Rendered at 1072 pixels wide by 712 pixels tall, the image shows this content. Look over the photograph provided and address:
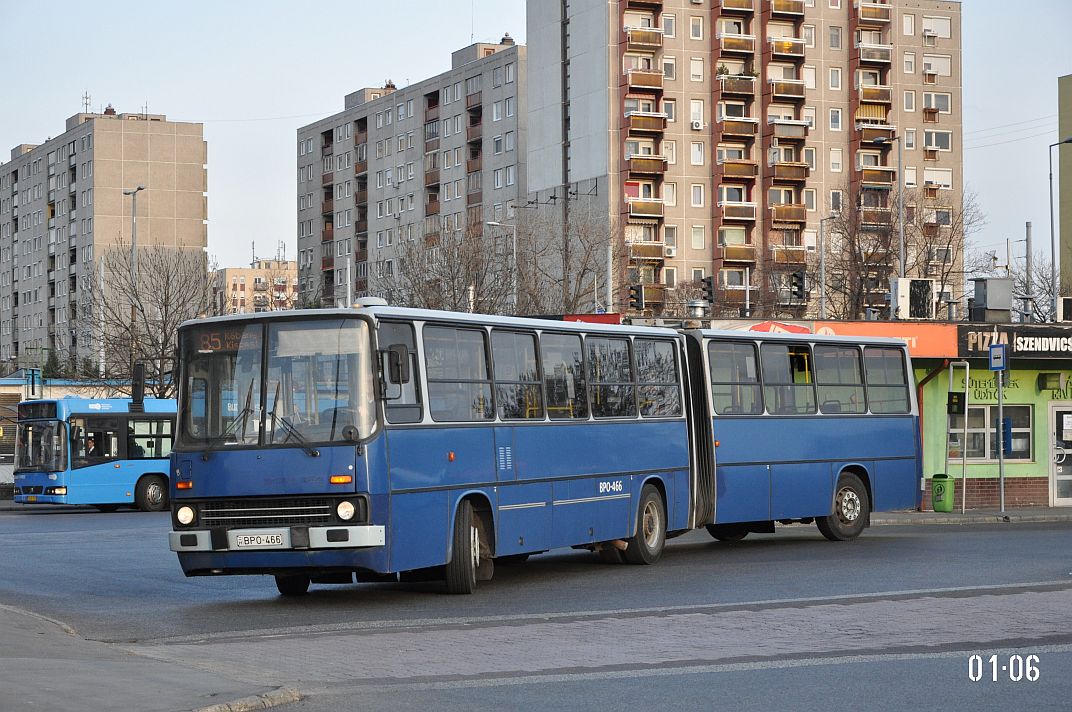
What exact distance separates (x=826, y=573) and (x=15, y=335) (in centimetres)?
13191

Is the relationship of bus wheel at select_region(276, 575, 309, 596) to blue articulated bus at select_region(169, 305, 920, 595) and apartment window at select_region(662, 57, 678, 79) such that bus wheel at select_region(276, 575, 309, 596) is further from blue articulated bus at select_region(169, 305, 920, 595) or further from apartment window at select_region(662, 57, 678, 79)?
apartment window at select_region(662, 57, 678, 79)

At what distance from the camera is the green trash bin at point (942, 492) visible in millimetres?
31828

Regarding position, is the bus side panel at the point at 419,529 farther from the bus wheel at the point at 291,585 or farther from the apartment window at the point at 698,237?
the apartment window at the point at 698,237

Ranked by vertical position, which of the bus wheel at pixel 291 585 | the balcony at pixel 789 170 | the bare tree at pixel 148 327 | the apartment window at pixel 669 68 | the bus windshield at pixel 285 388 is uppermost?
the apartment window at pixel 669 68

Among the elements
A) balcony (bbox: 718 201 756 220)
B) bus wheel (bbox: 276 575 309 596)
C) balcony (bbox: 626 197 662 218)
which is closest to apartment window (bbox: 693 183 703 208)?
balcony (bbox: 718 201 756 220)

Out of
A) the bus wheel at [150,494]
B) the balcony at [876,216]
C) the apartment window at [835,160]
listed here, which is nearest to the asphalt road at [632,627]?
the bus wheel at [150,494]

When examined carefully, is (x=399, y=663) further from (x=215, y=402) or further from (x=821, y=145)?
(x=821, y=145)

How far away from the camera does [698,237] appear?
95.9m

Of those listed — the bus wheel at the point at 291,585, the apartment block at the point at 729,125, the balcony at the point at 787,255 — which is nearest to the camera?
the bus wheel at the point at 291,585

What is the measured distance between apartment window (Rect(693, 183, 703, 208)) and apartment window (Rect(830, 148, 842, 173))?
8.63 metres

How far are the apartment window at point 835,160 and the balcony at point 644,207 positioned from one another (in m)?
12.1

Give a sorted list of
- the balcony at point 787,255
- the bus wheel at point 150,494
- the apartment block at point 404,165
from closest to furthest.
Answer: the bus wheel at point 150,494 → the balcony at point 787,255 → the apartment block at point 404,165

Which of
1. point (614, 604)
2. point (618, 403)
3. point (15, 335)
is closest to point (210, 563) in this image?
point (614, 604)

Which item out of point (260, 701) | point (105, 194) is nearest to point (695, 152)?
point (105, 194)
